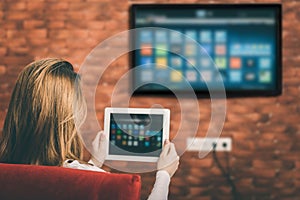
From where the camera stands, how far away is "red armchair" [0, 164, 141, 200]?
4.08 ft

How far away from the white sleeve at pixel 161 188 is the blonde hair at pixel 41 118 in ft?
0.88

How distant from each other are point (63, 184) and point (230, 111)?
2213 mm

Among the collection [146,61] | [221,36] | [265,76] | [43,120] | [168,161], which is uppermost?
[221,36]

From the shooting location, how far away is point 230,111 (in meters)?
3.36

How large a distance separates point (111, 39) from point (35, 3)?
553mm

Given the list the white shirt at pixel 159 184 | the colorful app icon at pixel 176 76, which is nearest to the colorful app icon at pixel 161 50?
the colorful app icon at pixel 176 76

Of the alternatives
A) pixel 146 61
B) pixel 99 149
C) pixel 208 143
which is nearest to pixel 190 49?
pixel 146 61

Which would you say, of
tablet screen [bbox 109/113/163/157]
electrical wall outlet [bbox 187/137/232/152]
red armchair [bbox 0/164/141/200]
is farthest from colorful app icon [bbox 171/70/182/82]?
red armchair [bbox 0/164/141/200]

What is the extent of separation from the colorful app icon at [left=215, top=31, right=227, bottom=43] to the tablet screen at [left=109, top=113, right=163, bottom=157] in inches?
44.4

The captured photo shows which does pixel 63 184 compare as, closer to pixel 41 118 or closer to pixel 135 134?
pixel 41 118

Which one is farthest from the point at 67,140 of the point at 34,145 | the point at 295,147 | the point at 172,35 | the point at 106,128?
the point at 295,147

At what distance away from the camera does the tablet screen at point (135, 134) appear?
217 centimetres

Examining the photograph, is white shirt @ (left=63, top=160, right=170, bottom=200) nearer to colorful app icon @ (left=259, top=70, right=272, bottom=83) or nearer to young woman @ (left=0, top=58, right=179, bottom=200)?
young woman @ (left=0, top=58, right=179, bottom=200)

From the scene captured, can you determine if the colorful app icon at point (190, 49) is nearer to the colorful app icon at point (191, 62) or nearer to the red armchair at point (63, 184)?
the colorful app icon at point (191, 62)
